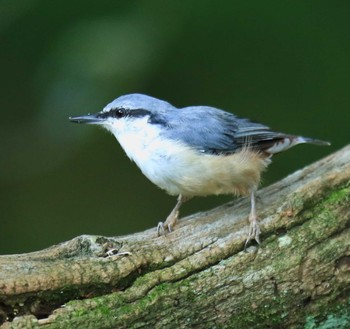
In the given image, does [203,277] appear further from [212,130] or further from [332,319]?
[212,130]

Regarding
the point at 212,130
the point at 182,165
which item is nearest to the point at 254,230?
the point at 182,165

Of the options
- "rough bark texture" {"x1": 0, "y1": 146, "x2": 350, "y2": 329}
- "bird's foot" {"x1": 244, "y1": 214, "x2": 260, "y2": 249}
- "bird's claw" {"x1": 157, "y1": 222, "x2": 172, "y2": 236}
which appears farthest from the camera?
"bird's claw" {"x1": 157, "y1": 222, "x2": 172, "y2": 236}

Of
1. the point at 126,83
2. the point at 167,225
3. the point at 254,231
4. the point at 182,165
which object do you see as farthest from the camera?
the point at 126,83

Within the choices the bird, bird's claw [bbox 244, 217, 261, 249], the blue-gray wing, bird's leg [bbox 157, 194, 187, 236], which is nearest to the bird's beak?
the bird

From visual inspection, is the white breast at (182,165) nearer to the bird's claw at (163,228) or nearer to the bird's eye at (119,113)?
the bird's eye at (119,113)

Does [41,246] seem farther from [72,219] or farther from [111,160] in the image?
[111,160]

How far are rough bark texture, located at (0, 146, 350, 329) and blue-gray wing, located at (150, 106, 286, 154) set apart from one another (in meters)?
0.41

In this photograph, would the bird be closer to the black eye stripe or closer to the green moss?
the black eye stripe

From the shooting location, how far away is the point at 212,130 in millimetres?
3836

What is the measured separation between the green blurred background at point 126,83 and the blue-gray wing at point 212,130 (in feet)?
2.07

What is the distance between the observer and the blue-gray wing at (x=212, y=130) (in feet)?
12.3

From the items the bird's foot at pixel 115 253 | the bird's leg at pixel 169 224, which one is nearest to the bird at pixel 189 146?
the bird's leg at pixel 169 224

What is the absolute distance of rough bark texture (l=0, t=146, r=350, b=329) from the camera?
120 inches

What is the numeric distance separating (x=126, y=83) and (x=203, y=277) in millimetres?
1723
